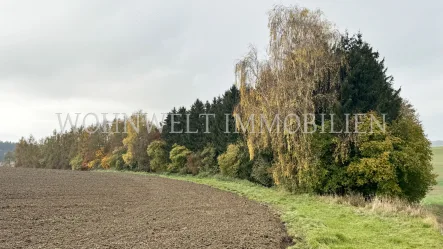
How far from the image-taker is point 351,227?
33.2 feet

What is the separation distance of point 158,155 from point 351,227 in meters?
32.1

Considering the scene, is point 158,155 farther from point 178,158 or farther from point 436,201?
point 436,201

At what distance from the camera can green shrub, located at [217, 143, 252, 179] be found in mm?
26842

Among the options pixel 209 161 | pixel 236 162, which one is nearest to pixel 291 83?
pixel 236 162

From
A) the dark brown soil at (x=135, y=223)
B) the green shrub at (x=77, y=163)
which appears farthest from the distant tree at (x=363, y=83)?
the green shrub at (x=77, y=163)

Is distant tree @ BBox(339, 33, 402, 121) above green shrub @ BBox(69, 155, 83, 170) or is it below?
above

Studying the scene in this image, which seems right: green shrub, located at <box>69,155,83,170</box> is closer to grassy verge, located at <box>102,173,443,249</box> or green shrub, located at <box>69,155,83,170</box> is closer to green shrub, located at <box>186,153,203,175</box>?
green shrub, located at <box>186,153,203,175</box>

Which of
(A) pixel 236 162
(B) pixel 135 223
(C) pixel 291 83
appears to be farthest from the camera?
(A) pixel 236 162

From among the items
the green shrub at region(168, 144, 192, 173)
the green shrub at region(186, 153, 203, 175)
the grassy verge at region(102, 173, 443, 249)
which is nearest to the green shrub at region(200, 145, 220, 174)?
the green shrub at region(186, 153, 203, 175)

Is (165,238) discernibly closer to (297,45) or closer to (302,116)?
(302,116)

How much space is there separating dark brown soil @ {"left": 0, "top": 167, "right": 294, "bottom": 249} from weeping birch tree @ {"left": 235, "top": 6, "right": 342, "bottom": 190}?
13.8 ft

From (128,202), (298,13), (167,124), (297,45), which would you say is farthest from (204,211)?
(167,124)

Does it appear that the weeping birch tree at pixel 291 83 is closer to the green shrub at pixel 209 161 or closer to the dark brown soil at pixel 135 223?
the dark brown soil at pixel 135 223

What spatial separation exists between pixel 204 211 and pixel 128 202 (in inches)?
169
